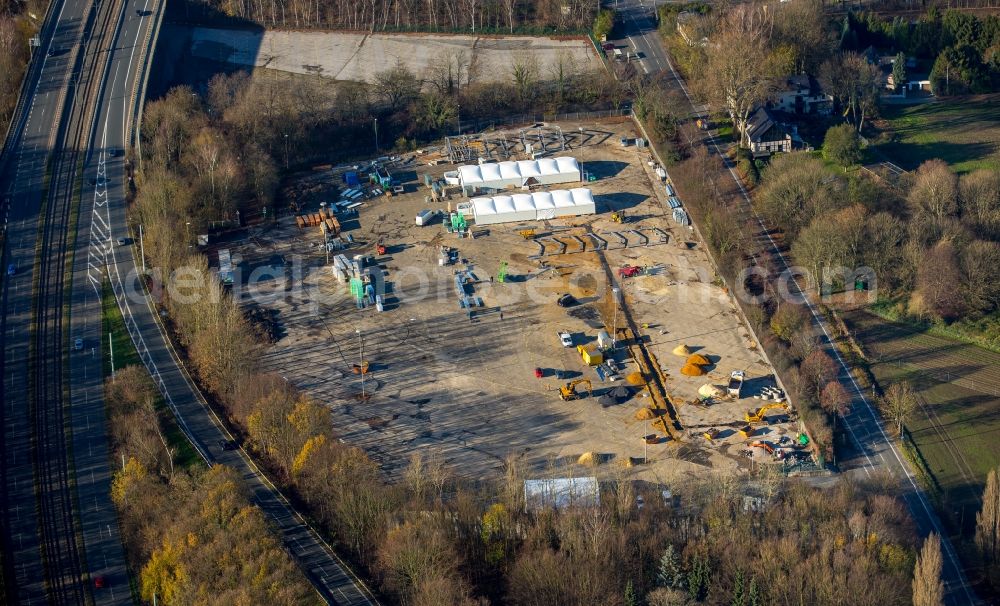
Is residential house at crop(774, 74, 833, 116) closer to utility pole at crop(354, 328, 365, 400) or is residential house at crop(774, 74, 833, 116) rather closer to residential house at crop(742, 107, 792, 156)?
residential house at crop(742, 107, 792, 156)

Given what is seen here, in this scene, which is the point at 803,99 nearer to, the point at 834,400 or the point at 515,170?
the point at 515,170

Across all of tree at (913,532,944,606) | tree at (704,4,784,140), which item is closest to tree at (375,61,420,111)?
tree at (704,4,784,140)

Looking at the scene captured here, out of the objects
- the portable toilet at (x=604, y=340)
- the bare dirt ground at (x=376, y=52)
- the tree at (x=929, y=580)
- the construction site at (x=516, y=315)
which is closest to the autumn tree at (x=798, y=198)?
the construction site at (x=516, y=315)

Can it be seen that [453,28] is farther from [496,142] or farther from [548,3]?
[496,142]

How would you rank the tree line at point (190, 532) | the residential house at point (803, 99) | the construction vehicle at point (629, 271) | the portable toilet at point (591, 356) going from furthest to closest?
the residential house at point (803, 99) < the construction vehicle at point (629, 271) < the portable toilet at point (591, 356) < the tree line at point (190, 532)

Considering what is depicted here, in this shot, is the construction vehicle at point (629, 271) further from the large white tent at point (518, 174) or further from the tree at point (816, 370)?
the tree at point (816, 370)

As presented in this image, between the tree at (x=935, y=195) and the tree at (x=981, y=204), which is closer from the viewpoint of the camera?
the tree at (x=981, y=204)
